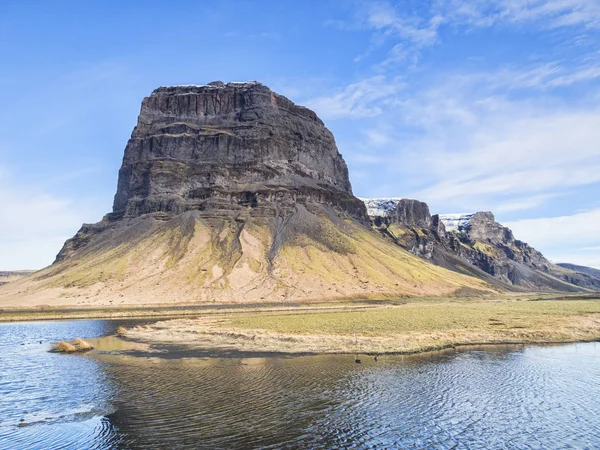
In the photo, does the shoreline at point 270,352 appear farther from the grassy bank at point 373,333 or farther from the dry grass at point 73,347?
the dry grass at point 73,347

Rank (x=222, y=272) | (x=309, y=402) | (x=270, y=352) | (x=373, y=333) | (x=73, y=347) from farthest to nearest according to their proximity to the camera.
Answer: (x=222, y=272)
(x=373, y=333)
(x=73, y=347)
(x=270, y=352)
(x=309, y=402)

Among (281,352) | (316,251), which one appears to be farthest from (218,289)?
(281,352)

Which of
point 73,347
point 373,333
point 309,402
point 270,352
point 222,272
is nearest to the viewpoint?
point 309,402

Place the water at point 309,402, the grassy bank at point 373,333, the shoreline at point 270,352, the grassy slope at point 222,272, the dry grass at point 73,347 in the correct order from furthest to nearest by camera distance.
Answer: the grassy slope at point 222,272 < the dry grass at point 73,347 < the grassy bank at point 373,333 < the shoreline at point 270,352 < the water at point 309,402

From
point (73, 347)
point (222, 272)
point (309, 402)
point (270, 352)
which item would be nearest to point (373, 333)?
point (270, 352)

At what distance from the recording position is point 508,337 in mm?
55500

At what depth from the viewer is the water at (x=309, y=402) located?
78.1 feet

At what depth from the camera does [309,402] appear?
3025cm

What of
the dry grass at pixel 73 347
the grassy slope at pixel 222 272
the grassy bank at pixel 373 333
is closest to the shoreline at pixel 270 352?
the grassy bank at pixel 373 333

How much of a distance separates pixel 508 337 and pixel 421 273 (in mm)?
143496

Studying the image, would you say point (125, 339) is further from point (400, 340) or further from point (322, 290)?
point (322, 290)

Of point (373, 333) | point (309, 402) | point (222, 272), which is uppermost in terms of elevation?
point (222, 272)

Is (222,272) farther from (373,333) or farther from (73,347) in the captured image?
(373,333)

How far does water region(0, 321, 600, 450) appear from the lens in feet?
78.1
